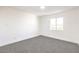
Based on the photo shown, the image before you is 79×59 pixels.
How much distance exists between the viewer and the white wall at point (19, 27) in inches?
81.6

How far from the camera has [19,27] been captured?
2.25m

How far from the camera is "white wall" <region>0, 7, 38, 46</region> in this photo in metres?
2.07

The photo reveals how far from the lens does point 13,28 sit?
2.53 m

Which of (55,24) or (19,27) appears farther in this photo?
(19,27)

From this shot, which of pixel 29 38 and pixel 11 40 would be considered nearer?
pixel 29 38

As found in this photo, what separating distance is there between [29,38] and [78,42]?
1.66m

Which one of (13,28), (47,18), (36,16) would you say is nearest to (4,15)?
(13,28)

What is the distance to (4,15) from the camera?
9.45 ft

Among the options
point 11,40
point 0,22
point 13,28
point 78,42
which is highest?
point 0,22

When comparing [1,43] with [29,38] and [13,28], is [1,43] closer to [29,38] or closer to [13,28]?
[13,28]
